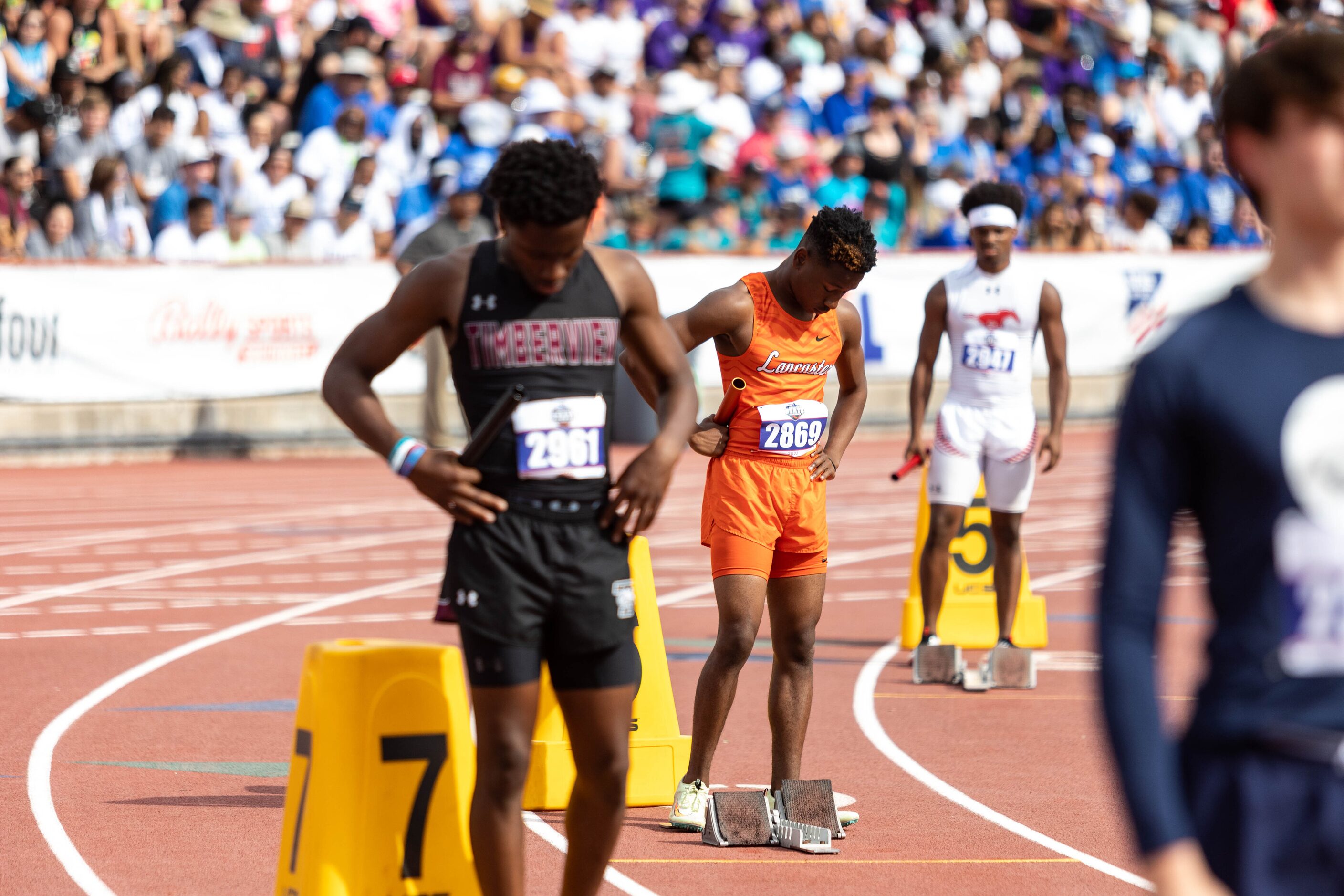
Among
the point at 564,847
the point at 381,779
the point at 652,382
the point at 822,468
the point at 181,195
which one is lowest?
the point at 564,847

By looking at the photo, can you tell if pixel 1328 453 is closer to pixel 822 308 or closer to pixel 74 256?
pixel 822 308

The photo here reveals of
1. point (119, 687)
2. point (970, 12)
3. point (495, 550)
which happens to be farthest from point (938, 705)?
point (970, 12)

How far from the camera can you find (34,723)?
29.1 feet

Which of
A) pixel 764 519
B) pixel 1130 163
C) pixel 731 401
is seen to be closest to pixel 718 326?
pixel 731 401

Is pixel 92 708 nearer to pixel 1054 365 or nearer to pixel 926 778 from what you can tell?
pixel 926 778

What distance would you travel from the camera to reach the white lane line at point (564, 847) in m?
6.18

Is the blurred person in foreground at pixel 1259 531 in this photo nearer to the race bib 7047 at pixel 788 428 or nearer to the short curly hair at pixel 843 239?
the short curly hair at pixel 843 239

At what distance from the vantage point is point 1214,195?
2714 cm

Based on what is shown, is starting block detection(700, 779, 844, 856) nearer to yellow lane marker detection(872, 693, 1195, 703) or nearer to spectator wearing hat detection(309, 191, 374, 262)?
yellow lane marker detection(872, 693, 1195, 703)

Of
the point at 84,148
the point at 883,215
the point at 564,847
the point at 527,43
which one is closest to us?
the point at 564,847

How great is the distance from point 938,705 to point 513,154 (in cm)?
553

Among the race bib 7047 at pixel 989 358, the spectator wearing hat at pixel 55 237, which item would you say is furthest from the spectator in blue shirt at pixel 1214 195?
the race bib 7047 at pixel 989 358

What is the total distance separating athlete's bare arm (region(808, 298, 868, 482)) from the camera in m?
7.36

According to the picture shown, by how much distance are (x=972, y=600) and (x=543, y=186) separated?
719 centimetres
